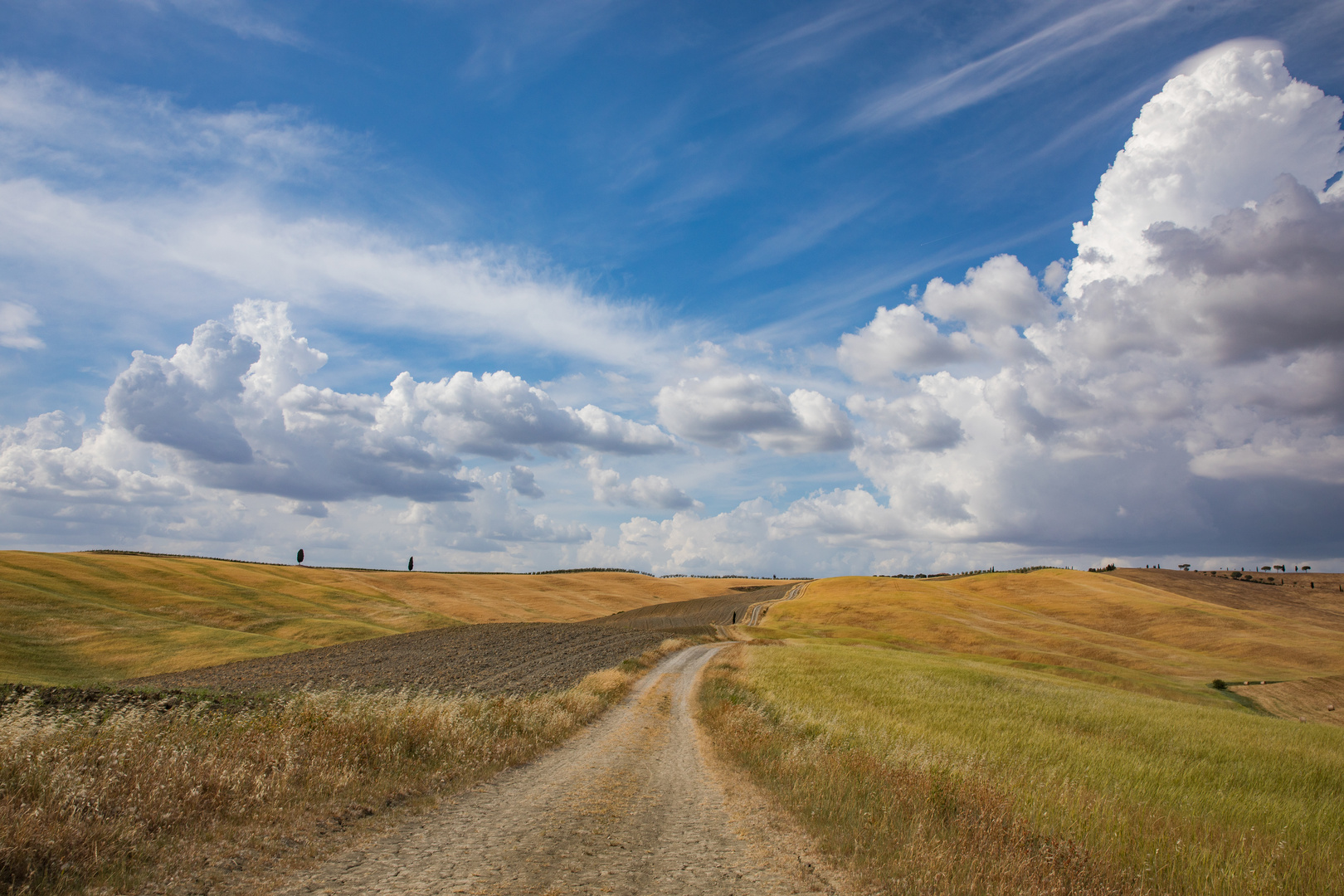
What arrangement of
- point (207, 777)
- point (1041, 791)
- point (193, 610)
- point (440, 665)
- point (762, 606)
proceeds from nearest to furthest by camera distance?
point (207, 777) < point (1041, 791) < point (440, 665) < point (193, 610) < point (762, 606)

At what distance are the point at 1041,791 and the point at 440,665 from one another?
3067cm

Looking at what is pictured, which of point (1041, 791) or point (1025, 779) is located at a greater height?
point (1041, 791)

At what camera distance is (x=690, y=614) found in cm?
9250

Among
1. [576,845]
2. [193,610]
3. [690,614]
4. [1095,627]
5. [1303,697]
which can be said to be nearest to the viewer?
[576,845]

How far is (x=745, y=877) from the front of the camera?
294 inches

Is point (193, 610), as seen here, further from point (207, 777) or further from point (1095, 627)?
point (1095, 627)

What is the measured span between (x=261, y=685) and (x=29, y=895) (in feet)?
79.4

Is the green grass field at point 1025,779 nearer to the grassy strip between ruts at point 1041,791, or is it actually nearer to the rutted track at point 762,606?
the grassy strip between ruts at point 1041,791

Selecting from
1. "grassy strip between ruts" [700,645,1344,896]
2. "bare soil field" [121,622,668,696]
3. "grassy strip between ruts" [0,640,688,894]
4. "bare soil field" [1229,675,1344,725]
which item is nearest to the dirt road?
"grassy strip between ruts" [0,640,688,894]

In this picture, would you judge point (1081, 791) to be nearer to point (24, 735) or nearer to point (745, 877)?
point (745, 877)

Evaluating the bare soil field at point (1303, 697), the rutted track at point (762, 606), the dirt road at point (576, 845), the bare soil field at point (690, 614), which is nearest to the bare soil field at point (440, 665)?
the dirt road at point (576, 845)

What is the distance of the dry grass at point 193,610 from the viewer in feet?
115

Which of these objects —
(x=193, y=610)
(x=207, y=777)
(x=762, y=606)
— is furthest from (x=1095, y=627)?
(x=193, y=610)

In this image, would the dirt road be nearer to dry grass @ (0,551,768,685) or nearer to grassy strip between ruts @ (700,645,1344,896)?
grassy strip between ruts @ (700,645,1344,896)
